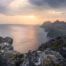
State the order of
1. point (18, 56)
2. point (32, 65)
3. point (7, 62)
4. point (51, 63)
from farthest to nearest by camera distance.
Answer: point (18, 56) → point (7, 62) → point (51, 63) → point (32, 65)

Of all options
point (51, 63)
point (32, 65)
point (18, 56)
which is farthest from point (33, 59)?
point (18, 56)

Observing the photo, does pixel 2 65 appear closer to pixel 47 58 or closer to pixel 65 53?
pixel 47 58

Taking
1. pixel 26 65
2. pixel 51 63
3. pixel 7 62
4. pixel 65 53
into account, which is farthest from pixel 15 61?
pixel 65 53

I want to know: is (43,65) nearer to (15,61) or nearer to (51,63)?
(51,63)

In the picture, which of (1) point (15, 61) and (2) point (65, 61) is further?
(1) point (15, 61)

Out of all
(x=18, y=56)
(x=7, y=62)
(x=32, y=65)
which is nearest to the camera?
(x=32, y=65)

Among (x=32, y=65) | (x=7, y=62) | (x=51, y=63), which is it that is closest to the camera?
(x=32, y=65)

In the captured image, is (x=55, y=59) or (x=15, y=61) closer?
(x=55, y=59)

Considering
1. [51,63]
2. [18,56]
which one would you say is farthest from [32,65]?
[18,56]
